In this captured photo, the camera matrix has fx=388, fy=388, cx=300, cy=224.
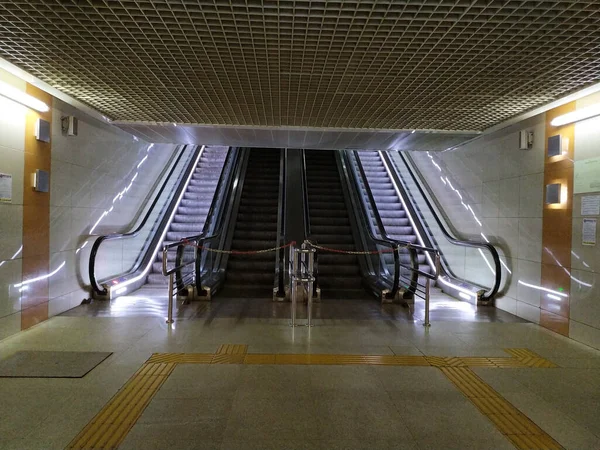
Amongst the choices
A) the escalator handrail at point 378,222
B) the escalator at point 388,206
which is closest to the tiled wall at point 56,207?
the escalator handrail at point 378,222

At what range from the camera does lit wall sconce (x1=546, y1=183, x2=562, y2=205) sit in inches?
188

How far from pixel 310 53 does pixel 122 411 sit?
325cm

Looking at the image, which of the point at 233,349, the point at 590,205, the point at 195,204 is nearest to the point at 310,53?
the point at 233,349

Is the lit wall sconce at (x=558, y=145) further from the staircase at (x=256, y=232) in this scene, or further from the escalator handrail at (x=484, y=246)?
the staircase at (x=256, y=232)

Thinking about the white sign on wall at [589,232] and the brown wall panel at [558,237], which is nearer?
the white sign on wall at [589,232]

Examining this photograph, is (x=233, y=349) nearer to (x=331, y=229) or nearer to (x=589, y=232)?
(x=589, y=232)

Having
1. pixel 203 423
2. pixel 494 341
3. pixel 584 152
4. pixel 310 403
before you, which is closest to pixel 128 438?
pixel 203 423

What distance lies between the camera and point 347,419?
268cm

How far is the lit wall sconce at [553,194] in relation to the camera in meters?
4.79

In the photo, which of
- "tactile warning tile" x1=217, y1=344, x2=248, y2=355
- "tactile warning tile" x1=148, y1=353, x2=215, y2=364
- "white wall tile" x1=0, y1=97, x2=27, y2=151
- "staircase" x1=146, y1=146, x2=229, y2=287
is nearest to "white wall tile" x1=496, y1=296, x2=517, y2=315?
"tactile warning tile" x1=217, y1=344, x2=248, y2=355

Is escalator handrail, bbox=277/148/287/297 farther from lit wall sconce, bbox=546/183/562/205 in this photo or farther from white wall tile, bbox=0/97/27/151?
lit wall sconce, bbox=546/183/562/205

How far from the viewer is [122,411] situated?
273 cm

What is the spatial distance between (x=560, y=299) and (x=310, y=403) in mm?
3659

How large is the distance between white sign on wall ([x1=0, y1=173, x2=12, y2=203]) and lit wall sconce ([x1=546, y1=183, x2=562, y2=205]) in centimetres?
640
